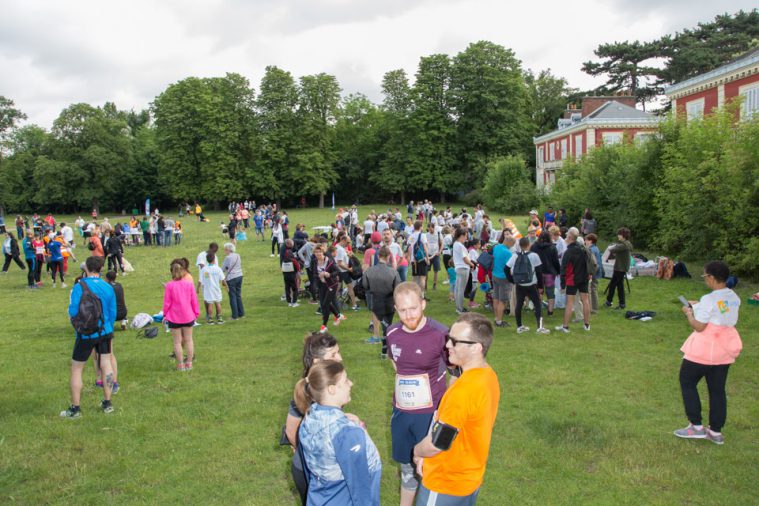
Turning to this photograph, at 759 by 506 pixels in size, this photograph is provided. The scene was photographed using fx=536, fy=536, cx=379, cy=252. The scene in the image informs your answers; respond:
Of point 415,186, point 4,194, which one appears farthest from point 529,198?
point 4,194

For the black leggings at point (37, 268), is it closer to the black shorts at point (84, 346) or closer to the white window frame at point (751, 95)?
the black shorts at point (84, 346)

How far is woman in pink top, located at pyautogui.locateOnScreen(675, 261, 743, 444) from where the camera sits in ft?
17.6

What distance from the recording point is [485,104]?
2124 inches

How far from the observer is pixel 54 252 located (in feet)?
56.1

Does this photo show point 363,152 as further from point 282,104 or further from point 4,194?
point 4,194

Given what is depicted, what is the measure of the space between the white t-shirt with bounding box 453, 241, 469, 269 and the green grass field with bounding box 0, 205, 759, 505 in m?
1.60

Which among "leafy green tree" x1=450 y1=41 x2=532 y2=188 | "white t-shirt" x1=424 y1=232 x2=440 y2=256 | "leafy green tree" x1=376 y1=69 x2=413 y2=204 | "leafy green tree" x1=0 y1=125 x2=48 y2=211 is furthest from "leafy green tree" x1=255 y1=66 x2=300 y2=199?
"white t-shirt" x1=424 y1=232 x2=440 y2=256

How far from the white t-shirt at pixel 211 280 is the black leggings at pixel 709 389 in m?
9.01

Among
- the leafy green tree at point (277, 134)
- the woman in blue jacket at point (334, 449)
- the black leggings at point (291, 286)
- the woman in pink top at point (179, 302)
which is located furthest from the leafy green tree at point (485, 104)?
the woman in blue jacket at point (334, 449)

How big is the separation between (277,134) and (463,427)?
57104 mm

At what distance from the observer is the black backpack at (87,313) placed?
6.40m

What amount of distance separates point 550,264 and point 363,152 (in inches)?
2120

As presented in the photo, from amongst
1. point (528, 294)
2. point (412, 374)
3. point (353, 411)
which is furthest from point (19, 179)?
point (412, 374)

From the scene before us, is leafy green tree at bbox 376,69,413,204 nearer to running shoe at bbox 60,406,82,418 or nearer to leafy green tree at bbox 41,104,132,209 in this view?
leafy green tree at bbox 41,104,132,209
